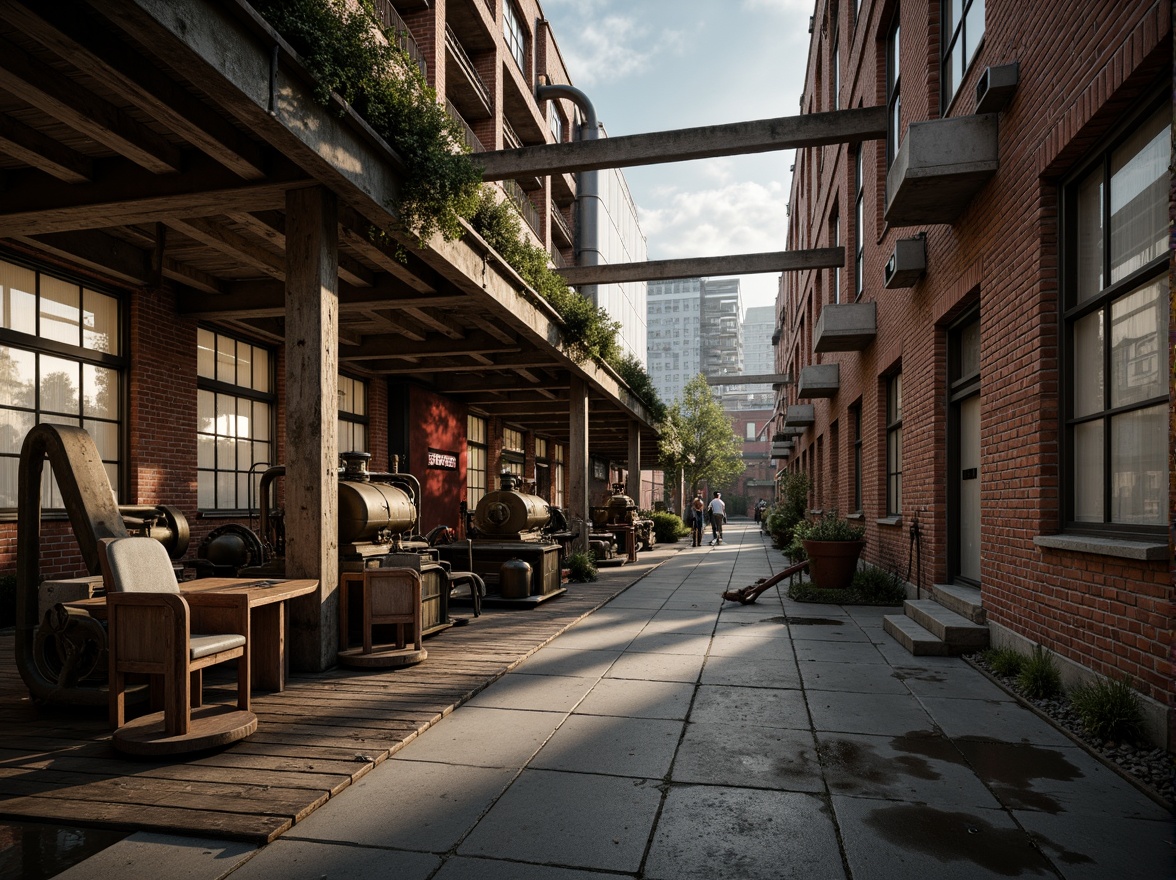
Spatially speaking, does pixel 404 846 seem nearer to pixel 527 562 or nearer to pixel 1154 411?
pixel 1154 411

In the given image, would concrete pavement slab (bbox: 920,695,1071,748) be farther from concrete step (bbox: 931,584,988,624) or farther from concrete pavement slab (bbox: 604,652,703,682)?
concrete pavement slab (bbox: 604,652,703,682)

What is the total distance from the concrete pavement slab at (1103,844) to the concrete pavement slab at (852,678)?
1.92 metres

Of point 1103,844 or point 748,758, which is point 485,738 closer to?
point 748,758

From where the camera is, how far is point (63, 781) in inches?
124

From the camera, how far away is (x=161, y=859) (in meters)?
2.54

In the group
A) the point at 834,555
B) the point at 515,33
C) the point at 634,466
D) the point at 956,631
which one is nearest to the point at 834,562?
the point at 834,555

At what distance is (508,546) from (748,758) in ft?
18.5

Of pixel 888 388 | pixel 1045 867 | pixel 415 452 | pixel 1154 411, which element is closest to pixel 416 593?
pixel 1045 867

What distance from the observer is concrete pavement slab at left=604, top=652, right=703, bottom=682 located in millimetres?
5141

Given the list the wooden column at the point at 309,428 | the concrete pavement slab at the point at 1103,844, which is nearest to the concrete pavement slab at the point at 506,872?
the concrete pavement slab at the point at 1103,844

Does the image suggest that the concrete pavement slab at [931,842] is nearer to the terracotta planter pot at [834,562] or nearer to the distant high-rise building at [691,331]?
the terracotta planter pot at [834,562]

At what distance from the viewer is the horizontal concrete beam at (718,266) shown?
464 inches

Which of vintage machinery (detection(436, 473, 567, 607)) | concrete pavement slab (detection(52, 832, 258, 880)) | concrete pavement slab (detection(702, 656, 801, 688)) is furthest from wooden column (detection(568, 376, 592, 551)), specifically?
concrete pavement slab (detection(52, 832, 258, 880))

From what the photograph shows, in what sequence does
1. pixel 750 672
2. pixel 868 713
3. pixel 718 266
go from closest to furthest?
1. pixel 868 713
2. pixel 750 672
3. pixel 718 266
